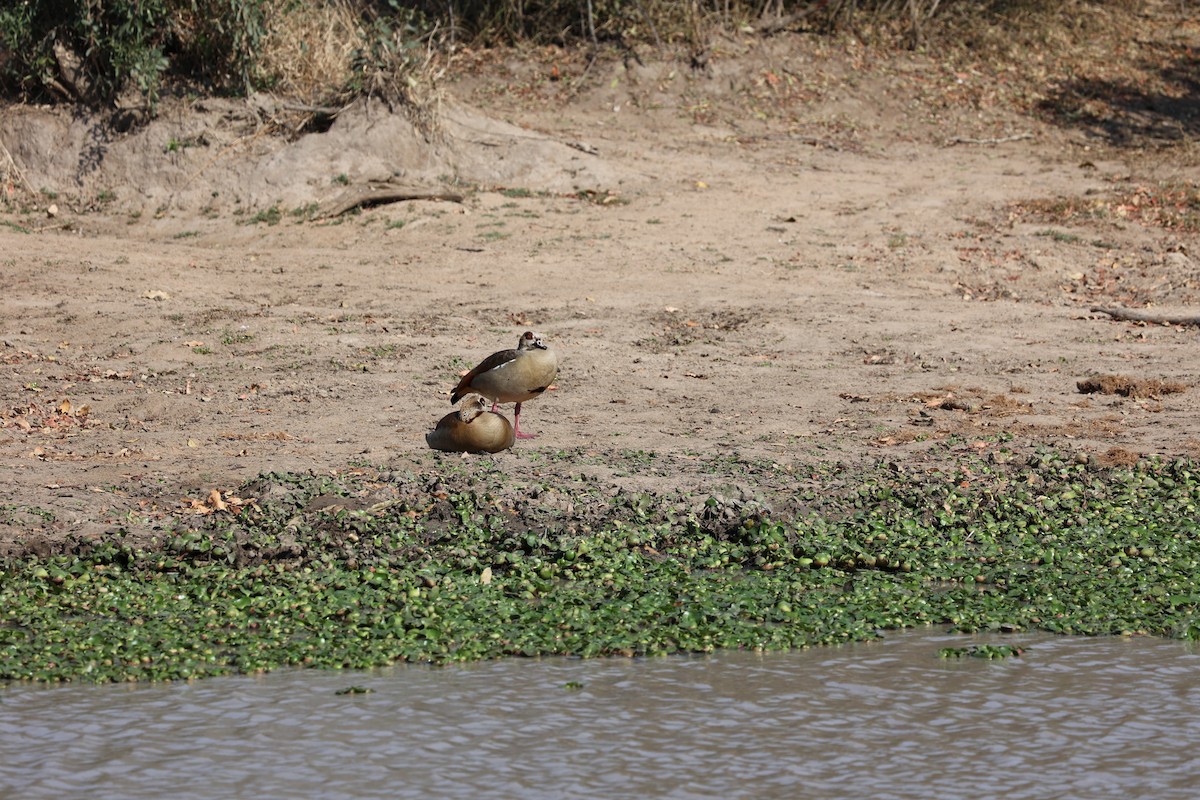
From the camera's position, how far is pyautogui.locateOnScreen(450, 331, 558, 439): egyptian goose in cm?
793

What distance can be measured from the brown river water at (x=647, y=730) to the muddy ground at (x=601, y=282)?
1873 millimetres

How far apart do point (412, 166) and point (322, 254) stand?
2269 millimetres

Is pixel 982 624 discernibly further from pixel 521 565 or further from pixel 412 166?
pixel 412 166

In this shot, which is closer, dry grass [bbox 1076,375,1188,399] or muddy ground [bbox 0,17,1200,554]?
muddy ground [bbox 0,17,1200,554]

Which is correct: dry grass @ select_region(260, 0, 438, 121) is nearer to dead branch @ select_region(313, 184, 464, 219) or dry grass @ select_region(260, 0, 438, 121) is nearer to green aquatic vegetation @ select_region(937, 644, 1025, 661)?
dead branch @ select_region(313, 184, 464, 219)

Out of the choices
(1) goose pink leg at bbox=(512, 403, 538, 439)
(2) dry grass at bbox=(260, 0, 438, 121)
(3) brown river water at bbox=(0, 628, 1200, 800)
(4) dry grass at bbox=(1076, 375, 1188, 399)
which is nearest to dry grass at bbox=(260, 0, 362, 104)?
(2) dry grass at bbox=(260, 0, 438, 121)

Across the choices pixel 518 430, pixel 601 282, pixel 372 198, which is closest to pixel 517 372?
pixel 518 430

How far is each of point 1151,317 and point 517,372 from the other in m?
6.19

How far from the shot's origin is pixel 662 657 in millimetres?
5727

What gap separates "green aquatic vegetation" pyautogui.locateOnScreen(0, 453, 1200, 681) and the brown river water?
0.24m

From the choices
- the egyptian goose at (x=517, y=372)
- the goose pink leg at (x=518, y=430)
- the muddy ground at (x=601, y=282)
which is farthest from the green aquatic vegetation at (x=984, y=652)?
the goose pink leg at (x=518, y=430)

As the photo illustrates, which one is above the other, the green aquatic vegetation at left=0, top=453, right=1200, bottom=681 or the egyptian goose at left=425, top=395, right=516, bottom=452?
the egyptian goose at left=425, top=395, right=516, bottom=452

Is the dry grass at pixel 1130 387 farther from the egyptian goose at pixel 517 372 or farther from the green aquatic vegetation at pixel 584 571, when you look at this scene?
the egyptian goose at pixel 517 372

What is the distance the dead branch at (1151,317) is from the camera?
462 inches
